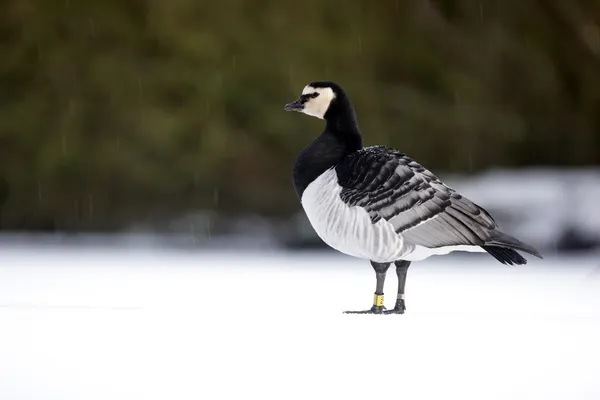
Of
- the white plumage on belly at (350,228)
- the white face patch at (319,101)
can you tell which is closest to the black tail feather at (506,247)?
the white plumage on belly at (350,228)

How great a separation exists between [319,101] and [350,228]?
64 cm

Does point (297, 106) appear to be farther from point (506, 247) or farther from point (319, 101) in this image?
point (506, 247)

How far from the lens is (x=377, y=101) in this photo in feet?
22.7

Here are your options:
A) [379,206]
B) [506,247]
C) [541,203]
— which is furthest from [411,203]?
[541,203]

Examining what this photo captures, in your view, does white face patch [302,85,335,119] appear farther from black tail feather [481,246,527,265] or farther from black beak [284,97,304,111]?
black tail feather [481,246,527,265]

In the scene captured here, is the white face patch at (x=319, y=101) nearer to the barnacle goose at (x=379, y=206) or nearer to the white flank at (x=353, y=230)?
the barnacle goose at (x=379, y=206)

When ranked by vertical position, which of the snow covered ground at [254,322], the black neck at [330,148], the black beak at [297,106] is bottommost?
the snow covered ground at [254,322]

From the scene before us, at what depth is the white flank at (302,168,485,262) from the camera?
9.29ft

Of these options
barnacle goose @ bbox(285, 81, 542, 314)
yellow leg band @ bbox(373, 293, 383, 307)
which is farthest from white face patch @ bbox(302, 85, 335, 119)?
yellow leg band @ bbox(373, 293, 383, 307)

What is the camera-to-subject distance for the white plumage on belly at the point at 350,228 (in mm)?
2830

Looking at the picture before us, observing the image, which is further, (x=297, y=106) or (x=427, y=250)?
(x=297, y=106)

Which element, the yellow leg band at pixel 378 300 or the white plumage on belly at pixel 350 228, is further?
the yellow leg band at pixel 378 300

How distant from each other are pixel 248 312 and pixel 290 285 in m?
1.14

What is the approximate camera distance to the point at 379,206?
2.85 metres
